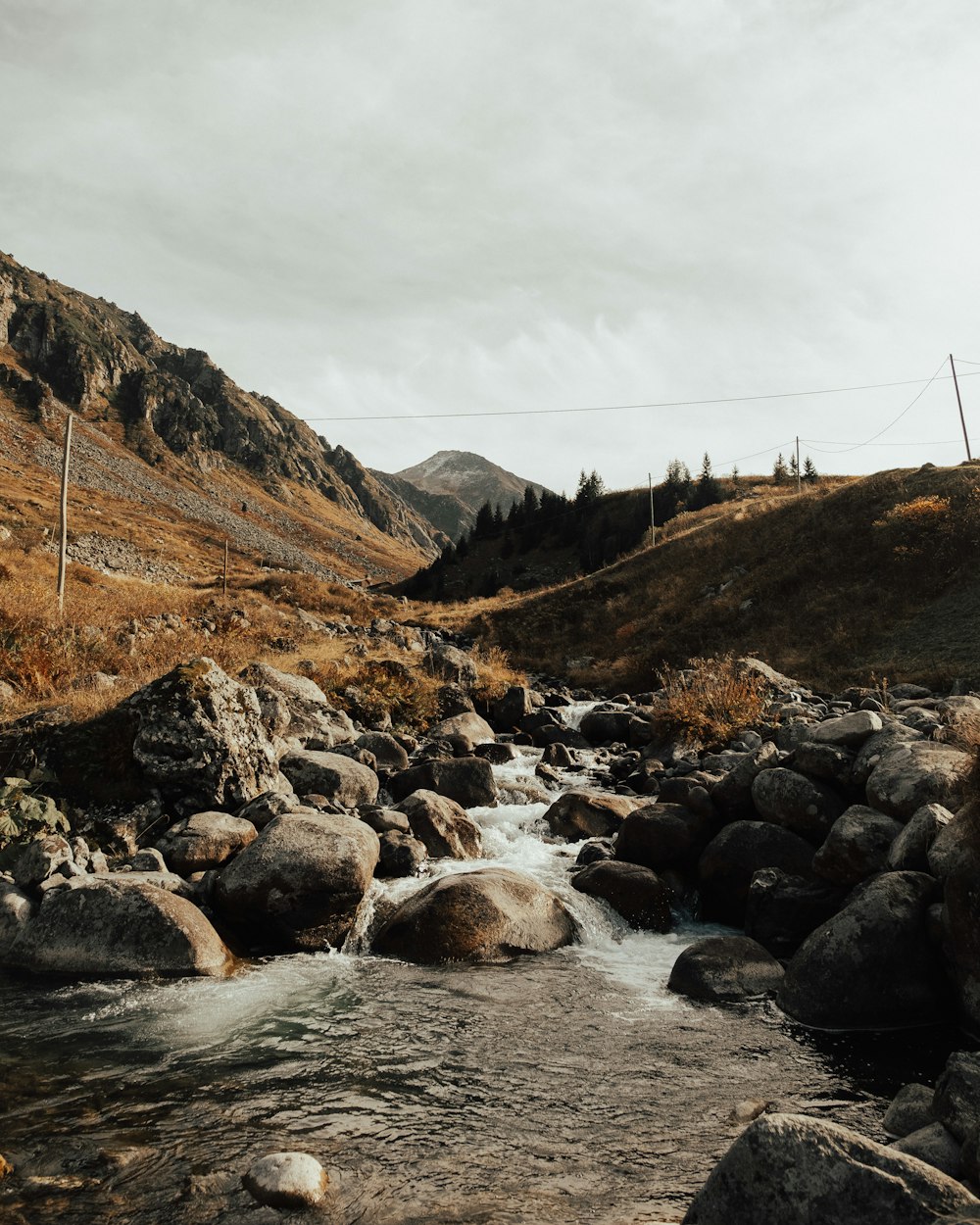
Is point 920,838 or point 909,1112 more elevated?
point 920,838

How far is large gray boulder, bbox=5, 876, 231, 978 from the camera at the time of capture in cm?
755

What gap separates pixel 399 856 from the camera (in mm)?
10500

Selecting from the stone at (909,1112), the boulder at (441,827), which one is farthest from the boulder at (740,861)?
the stone at (909,1112)

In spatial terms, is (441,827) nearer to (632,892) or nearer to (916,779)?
(632,892)

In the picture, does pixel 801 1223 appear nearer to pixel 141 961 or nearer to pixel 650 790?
pixel 141 961

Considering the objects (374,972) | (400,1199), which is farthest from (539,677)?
(400,1199)

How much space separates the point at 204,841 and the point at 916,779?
29.0 ft

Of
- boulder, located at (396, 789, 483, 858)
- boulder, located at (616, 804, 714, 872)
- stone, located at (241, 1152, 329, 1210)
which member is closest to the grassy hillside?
boulder, located at (616, 804, 714, 872)

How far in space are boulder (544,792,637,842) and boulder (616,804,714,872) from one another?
59.4 inches

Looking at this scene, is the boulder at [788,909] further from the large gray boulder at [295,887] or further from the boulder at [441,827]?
the large gray boulder at [295,887]

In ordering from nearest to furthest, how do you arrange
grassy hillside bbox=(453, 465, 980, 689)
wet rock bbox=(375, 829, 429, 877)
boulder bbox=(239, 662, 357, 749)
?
wet rock bbox=(375, 829, 429, 877), boulder bbox=(239, 662, 357, 749), grassy hillside bbox=(453, 465, 980, 689)

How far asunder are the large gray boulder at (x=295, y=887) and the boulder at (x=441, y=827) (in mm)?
2108

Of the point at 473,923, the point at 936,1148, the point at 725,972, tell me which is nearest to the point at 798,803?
the point at 725,972

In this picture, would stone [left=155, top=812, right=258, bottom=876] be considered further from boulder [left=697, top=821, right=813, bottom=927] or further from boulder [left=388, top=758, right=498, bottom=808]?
boulder [left=697, top=821, right=813, bottom=927]
